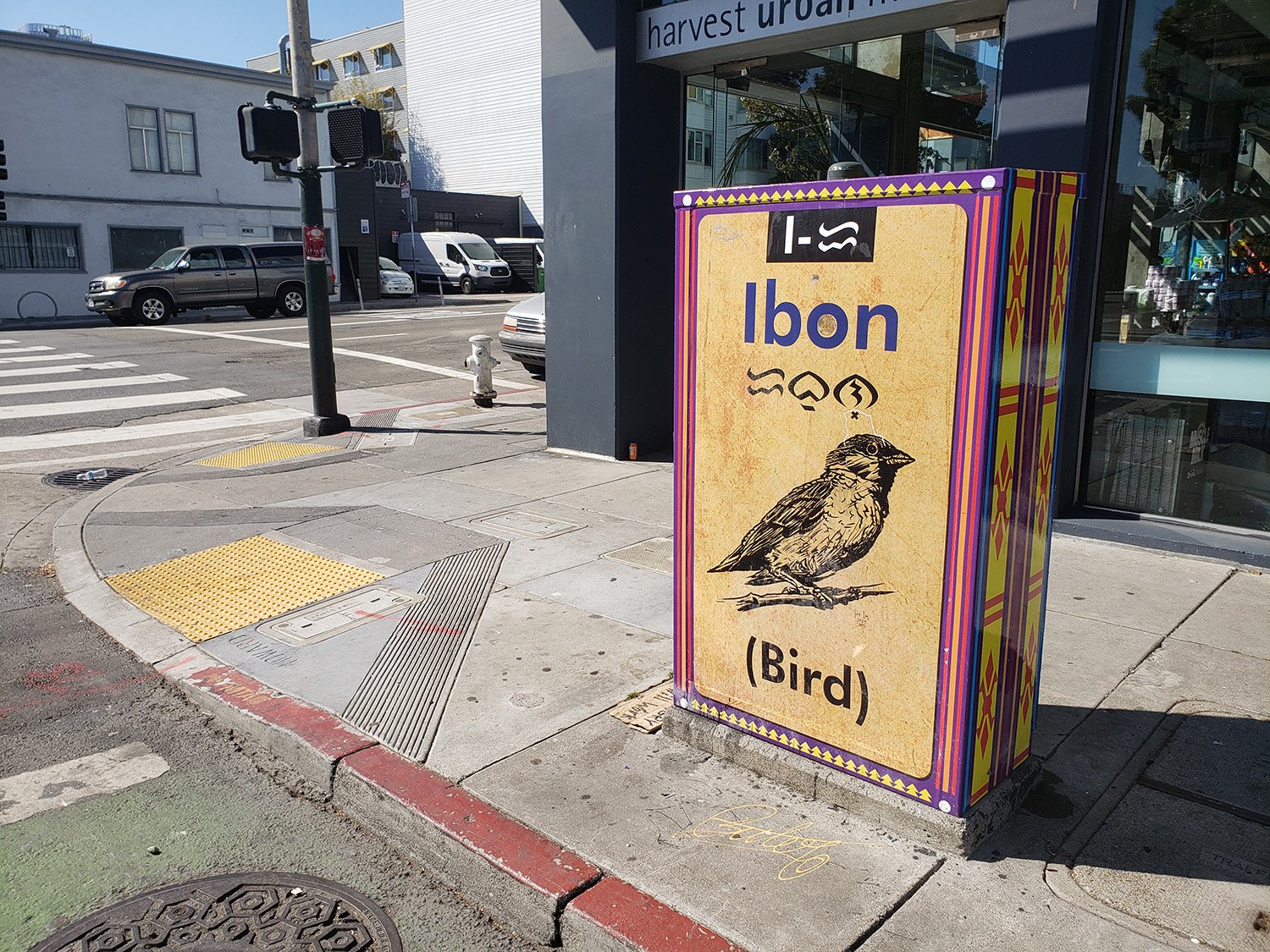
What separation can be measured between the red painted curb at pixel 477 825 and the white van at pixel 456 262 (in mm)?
35406

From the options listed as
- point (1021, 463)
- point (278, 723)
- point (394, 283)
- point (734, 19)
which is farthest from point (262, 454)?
point (394, 283)

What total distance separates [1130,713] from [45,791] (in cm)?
443

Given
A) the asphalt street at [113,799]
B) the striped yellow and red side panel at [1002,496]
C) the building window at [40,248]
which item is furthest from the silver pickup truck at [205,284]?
the striped yellow and red side panel at [1002,496]

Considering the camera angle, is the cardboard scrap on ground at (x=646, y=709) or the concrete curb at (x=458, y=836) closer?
the concrete curb at (x=458, y=836)

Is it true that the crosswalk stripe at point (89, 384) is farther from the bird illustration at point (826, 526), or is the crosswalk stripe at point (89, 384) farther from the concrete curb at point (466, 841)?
the bird illustration at point (826, 526)

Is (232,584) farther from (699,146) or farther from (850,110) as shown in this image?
(850,110)

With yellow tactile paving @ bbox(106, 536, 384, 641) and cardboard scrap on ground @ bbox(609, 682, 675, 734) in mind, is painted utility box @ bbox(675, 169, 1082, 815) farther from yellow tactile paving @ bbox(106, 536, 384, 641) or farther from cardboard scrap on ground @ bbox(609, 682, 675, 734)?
yellow tactile paving @ bbox(106, 536, 384, 641)

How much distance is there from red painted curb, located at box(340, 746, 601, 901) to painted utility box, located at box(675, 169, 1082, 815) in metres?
0.94

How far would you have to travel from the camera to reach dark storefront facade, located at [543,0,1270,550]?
6086 millimetres

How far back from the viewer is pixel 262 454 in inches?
395

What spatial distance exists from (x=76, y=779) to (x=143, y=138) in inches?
1205

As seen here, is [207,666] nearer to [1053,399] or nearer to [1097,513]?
[1053,399]

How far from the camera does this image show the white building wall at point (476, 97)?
162ft

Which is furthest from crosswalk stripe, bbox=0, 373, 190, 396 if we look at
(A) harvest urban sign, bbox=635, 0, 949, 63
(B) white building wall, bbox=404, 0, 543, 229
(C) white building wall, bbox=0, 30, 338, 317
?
(B) white building wall, bbox=404, 0, 543, 229
